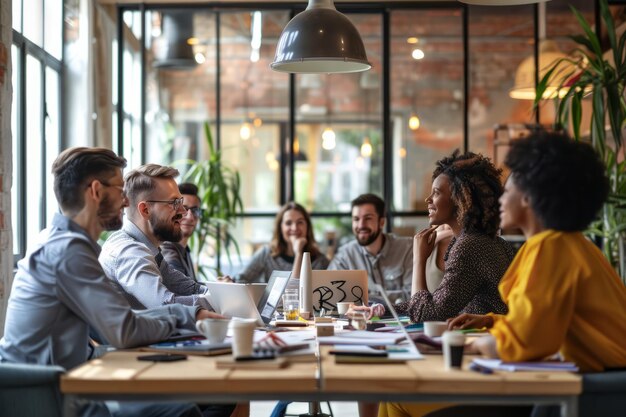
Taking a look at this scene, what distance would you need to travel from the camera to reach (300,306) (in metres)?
3.97

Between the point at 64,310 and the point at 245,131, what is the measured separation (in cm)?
601

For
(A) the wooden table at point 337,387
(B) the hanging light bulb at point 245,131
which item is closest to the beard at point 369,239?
(B) the hanging light bulb at point 245,131

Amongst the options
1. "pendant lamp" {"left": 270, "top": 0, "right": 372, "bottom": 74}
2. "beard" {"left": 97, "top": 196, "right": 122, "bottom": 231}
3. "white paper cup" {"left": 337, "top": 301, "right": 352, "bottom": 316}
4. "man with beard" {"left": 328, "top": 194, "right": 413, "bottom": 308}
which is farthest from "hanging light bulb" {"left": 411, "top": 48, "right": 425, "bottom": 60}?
"beard" {"left": 97, "top": 196, "right": 122, "bottom": 231}

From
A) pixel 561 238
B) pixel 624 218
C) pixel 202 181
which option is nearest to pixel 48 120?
pixel 202 181

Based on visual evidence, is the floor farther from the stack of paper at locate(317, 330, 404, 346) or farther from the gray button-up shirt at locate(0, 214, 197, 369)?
the gray button-up shirt at locate(0, 214, 197, 369)

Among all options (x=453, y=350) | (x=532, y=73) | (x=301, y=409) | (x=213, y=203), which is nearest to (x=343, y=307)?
(x=453, y=350)

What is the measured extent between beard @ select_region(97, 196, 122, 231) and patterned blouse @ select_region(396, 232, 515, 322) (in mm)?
1222

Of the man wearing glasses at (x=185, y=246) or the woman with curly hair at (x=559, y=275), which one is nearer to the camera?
the woman with curly hair at (x=559, y=275)

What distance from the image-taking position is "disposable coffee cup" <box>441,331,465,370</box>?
2.25 metres

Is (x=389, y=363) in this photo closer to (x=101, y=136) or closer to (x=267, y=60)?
(x=101, y=136)

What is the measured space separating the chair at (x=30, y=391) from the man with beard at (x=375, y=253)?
3.62 meters

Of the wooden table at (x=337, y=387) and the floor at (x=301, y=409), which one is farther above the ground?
the wooden table at (x=337, y=387)

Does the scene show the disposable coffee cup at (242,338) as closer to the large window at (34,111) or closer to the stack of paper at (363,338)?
the stack of paper at (363,338)

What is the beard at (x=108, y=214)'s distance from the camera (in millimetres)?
2855
